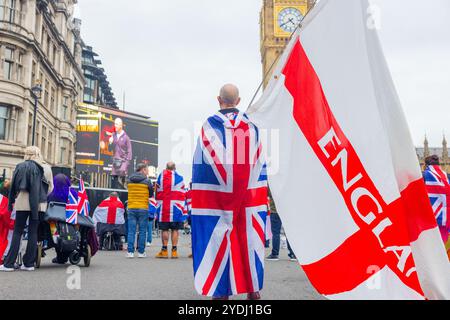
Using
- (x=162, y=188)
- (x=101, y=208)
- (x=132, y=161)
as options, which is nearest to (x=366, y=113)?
(x=162, y=188)

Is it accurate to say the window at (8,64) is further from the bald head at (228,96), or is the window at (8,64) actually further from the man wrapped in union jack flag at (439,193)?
the bald head at (228,96)

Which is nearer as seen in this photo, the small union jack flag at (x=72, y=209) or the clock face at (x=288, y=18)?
the small union jack flag at (x=72, y=209)

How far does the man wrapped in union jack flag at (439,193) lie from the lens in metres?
7.48

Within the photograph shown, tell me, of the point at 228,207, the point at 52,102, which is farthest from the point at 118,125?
the point at 228,207

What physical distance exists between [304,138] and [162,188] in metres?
6.64

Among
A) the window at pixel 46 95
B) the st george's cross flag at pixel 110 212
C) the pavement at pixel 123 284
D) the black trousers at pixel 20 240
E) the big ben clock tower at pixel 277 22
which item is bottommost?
the pavement at pixel 123 284

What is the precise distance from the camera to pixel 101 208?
12273 millimetres

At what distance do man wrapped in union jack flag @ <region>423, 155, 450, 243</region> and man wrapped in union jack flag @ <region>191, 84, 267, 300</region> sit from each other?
→ 4417 mm

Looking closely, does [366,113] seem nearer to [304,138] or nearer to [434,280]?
[304,138]

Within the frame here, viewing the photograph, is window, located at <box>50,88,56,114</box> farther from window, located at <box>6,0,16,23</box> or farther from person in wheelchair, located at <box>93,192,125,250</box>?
person in wheelchair, located at <box>93,192,125,250</box>

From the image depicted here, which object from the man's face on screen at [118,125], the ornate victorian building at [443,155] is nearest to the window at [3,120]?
the man's face on screen at [118,125]

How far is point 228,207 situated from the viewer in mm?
4059

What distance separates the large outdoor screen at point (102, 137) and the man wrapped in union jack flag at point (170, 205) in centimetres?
2693

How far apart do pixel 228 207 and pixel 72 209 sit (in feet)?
14.8
